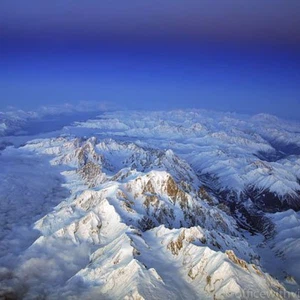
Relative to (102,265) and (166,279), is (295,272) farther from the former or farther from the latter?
(102,265)

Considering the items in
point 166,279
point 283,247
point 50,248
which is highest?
point 166,279

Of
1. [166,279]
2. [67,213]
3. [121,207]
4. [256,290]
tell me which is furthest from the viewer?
[67,213]

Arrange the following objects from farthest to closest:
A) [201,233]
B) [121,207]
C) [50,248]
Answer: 1. [121,207]
2. [50,248]
3. [201,233]

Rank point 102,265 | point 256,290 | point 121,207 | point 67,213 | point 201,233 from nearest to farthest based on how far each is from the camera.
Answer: point 256,290, point 102,265, point 201,233, point 121,207, point 67,213

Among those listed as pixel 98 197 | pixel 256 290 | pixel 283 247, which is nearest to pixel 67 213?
pixel 98 197

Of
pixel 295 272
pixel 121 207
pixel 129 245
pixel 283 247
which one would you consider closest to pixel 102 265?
pixel 129 245

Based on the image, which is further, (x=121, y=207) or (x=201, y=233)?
(x=121, y=207)

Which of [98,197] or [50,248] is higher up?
[98,197]

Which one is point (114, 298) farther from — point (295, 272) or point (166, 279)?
point (295, 272)

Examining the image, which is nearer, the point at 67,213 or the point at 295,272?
the point at 295,272
